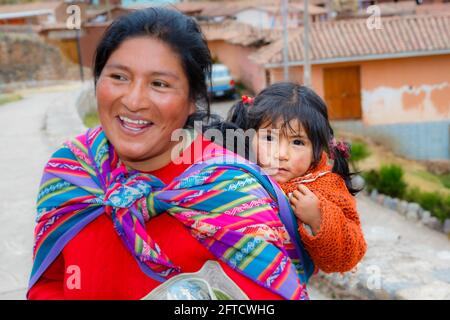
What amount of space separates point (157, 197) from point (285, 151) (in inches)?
24.7

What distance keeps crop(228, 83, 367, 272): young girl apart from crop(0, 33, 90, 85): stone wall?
2493cm

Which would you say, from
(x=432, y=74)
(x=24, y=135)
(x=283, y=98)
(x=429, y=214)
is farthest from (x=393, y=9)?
(x=283, y=98)

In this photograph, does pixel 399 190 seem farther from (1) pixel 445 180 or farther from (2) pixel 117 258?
(2) pixel 117 258

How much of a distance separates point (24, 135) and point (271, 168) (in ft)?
25.7

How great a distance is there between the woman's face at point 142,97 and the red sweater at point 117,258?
0.11 metres

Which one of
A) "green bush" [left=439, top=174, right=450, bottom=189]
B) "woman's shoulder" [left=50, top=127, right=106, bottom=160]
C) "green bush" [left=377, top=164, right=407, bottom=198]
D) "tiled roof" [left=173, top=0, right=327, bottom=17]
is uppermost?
"tiled roof" [left=173, top=0, right=327, bottom=17]

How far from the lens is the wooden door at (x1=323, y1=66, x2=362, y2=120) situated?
18859mm

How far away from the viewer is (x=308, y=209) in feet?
5.76

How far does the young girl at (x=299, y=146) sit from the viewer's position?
1.91m

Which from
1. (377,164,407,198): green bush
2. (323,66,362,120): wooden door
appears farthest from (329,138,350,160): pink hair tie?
(323,66,362,120): wooden door

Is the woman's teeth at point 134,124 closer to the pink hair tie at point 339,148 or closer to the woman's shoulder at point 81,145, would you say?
the woman's shoulder at point 81,145

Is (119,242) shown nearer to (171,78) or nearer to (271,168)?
(171,78)

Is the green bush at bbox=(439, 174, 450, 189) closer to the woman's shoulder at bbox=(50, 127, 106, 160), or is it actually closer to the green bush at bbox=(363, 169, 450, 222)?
the green bush at bbox=(363, 169, 450, 222)

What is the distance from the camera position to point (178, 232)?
62.2 inches
